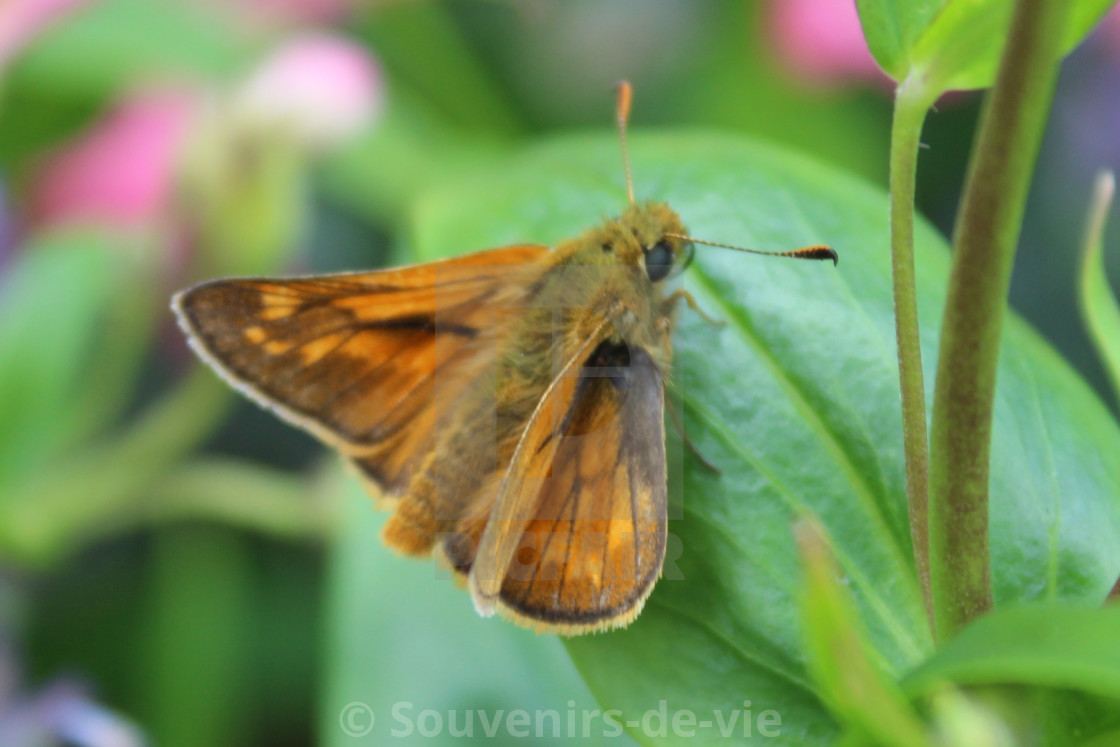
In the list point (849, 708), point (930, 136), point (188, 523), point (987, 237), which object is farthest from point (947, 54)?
point (188, 523)

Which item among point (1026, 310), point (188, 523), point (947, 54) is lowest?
point (188, 523)

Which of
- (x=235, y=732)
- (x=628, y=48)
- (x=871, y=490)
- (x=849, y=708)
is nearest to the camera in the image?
(x=849, y=708)

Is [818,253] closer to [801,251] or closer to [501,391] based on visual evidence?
A: [801,251]

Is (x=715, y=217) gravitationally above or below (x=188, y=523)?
above

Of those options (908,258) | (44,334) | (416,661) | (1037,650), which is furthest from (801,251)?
(44,334)

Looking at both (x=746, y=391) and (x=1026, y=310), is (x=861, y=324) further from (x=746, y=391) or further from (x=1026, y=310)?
(x=1026, y=310)

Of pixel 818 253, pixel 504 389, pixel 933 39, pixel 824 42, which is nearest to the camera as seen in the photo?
pixel 933 39

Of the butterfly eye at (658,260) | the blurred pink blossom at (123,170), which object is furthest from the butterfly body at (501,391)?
the blurred pink blossom at (123,170)
